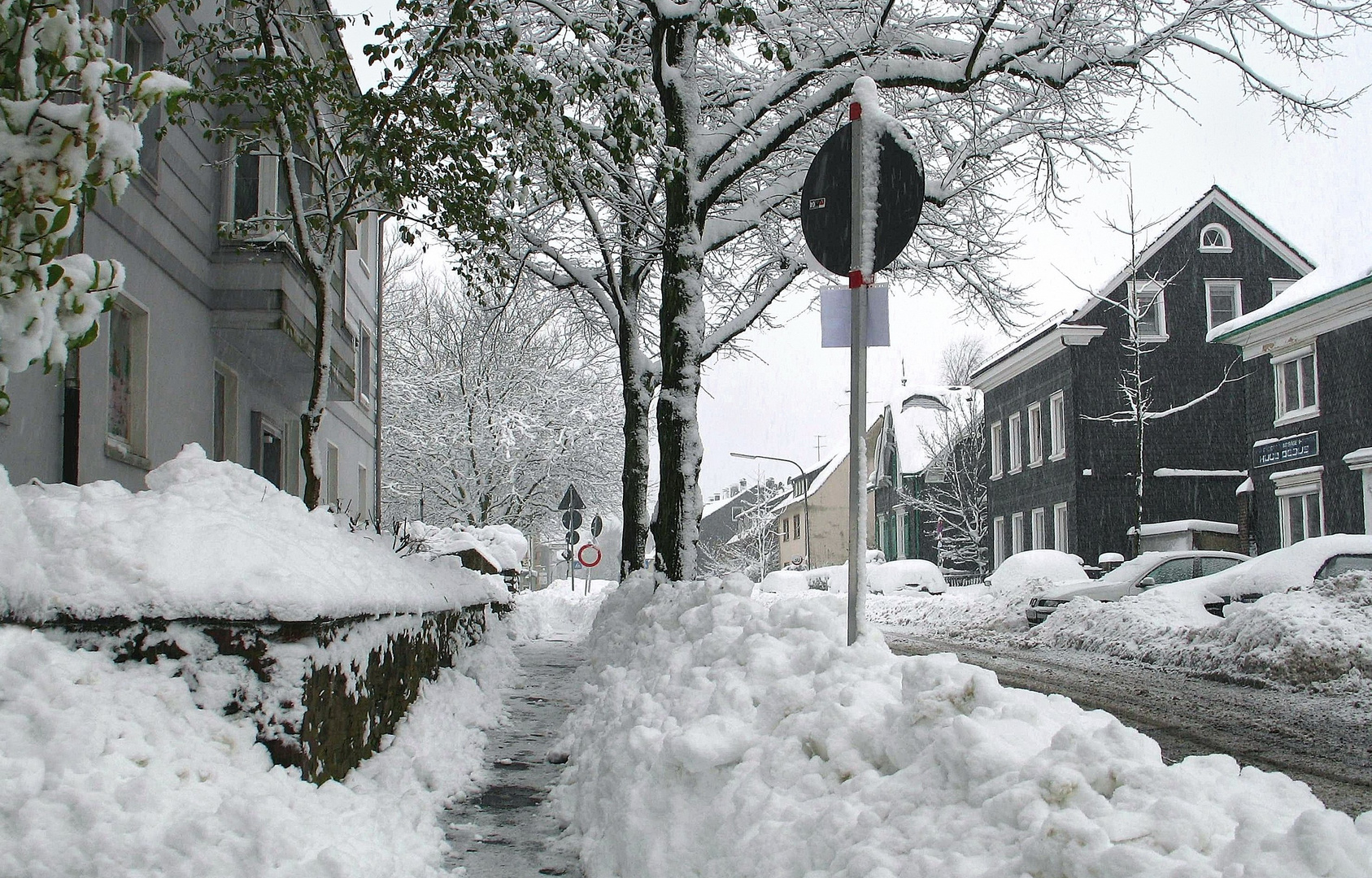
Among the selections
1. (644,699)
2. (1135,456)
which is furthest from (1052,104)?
(1135,456)

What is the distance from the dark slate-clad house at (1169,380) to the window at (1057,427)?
0.18 feet

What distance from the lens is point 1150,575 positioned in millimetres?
17500

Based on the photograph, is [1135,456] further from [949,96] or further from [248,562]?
[248,562]

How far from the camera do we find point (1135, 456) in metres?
30.3

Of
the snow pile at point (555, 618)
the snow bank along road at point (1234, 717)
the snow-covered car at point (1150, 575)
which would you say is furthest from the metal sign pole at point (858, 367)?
the snow-covered car at point (1150, 575)

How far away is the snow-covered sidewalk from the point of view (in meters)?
4.57

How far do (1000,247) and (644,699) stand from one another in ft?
35.0

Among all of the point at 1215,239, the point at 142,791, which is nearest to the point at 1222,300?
the point at 1215,239

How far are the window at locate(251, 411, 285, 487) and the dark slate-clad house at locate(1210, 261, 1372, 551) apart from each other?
1973 centimetres

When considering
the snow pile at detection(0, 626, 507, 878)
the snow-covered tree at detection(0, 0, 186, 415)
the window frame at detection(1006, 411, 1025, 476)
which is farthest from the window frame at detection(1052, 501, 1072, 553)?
the snow-covered tree at detection(0, 0, 186, 415)

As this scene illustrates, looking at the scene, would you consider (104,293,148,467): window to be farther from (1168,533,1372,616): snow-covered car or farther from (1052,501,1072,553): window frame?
(1052,501,1072,553): window frame

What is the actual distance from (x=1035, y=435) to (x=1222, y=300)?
6.32 meters

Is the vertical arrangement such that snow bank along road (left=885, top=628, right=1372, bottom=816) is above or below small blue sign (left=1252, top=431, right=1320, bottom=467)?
below

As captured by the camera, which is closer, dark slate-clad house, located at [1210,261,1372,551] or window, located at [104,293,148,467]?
window, located at [104,293,148,467]
